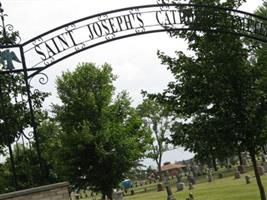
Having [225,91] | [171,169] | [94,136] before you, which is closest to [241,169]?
[94,136]

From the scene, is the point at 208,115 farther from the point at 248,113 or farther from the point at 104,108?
the point at 104,108

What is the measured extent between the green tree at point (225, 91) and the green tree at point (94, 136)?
13.7 metres

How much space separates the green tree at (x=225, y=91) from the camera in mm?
14336

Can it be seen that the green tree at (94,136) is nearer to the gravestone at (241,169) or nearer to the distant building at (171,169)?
the gravestone at (241,169)

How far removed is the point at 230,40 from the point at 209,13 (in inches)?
42.0

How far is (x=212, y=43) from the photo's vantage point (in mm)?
14844

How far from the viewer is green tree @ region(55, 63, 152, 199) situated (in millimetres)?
28312

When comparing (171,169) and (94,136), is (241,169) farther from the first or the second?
(171,169)

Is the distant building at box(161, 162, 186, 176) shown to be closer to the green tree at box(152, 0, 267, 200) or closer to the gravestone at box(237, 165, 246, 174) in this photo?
the gravestone at box(237, 165, 246, 174)

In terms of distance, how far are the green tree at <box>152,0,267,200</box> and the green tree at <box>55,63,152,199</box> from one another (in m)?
13.7

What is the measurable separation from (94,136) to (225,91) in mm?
14847

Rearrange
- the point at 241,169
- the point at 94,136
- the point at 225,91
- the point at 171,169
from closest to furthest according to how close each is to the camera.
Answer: the point at 225,91
the point at 94,136
the point at 241,169
the point at 171,169

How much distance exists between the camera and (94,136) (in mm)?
28094

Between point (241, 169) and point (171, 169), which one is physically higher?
point (171, 169)
